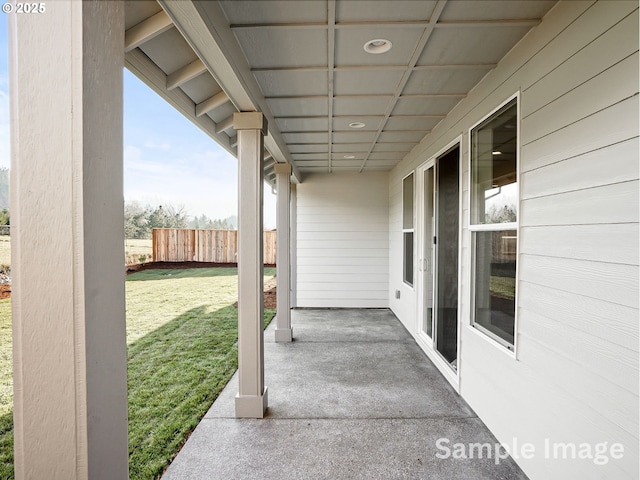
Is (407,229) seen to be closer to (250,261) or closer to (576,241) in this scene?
(250,261)

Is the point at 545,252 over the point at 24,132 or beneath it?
beneath

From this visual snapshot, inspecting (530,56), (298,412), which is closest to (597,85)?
(530,56)

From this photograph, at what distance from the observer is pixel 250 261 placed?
8.59 ft

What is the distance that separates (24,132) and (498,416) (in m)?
2.84

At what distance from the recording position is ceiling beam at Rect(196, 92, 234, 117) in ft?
8.21

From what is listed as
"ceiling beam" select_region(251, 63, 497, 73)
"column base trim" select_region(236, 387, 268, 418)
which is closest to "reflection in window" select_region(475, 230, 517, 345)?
"ceiling beam" select_region(251, 63, 497, 73)

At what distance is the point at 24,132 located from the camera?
0.76m

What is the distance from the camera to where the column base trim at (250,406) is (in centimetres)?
264

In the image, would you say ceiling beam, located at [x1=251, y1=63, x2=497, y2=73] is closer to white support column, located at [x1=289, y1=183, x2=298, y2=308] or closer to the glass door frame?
the glass door frame

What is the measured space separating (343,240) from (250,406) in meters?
4.13

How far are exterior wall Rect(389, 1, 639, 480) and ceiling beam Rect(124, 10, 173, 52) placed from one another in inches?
75.7

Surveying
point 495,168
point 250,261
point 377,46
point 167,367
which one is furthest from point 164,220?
point 495,168

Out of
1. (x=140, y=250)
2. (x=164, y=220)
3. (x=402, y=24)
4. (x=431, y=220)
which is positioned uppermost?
(x=402, y=24)

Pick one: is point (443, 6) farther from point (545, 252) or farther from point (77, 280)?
point (77, 280)
